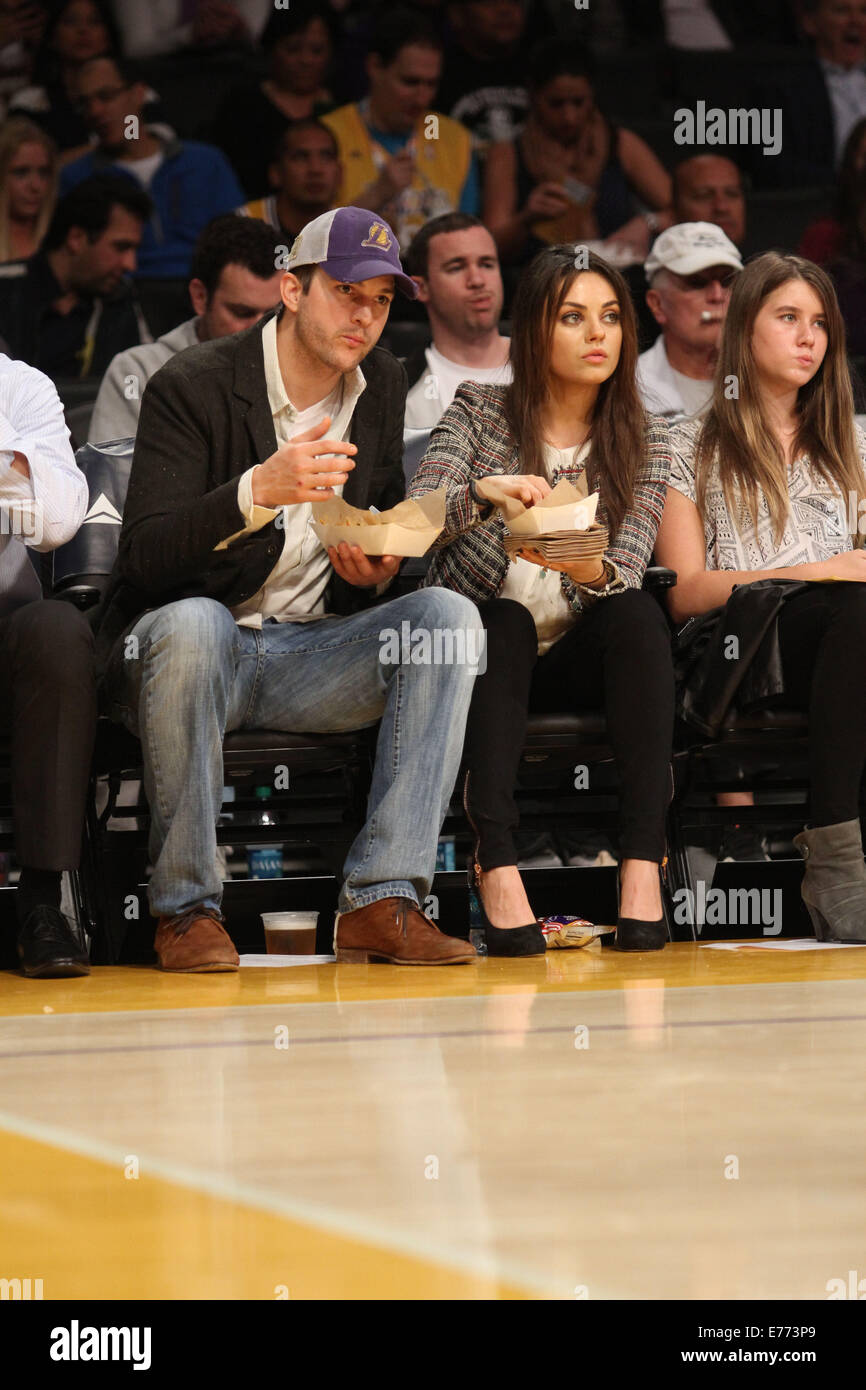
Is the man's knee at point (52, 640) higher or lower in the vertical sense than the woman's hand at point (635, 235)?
lower

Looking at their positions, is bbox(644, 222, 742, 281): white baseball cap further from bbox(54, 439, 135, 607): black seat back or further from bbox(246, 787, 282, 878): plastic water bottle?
bbox(246, 787, 282, 878): plastic water bottle

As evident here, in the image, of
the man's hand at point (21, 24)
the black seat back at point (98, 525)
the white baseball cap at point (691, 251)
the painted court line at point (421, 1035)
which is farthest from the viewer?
the man's hand at point (21, 24)

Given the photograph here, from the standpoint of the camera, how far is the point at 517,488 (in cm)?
226

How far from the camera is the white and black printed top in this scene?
2.61m

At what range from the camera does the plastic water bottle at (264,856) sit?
2658 mm

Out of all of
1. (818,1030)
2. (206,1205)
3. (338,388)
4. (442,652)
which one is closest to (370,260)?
(338,388)

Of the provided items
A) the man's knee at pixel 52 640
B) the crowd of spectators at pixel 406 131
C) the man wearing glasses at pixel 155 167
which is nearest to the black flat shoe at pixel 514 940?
the man's knee at pixel 52 640

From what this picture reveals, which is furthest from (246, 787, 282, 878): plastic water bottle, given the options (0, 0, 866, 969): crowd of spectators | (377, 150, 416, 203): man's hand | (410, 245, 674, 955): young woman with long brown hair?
(377, 150, 416, 203): man's hand

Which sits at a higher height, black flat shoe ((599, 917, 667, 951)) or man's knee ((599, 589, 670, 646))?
man's knee ((599, 589, 670, 646))

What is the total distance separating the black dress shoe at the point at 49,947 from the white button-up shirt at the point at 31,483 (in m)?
0.44

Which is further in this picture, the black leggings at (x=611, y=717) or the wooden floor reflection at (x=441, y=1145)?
the black leggings at (x=611, y=717)

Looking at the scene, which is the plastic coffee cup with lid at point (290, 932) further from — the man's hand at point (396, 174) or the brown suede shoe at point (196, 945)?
the man's hand at point (396, 174)

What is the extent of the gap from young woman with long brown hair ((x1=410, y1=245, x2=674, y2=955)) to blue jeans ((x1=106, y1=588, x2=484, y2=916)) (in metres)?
0.10
